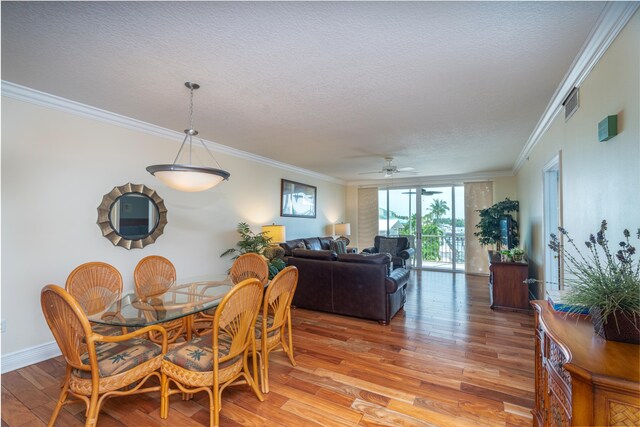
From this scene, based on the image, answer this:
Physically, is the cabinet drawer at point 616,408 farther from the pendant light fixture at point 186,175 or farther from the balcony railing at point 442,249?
the balcony railing at point 442,249

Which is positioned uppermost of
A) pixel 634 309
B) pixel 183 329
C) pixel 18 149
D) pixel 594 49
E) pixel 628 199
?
pixel 594 49

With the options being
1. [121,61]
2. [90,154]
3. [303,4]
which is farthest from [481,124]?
[90,154]

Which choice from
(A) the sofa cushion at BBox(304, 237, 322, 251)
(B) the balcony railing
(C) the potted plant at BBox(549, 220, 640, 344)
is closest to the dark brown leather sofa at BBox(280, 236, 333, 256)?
(A) the sofa cushion at BBox(304, 237, 322, 251)

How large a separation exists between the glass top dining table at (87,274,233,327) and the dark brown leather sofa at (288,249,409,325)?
1.56 m

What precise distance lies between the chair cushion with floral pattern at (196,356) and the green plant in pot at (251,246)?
233 centimetres

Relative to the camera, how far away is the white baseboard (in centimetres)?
254

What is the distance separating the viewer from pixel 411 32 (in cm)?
179

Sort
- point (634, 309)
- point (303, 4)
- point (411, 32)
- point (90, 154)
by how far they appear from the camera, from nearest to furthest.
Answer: point (634, 309) < point (303, 4) < point (411, 32) < point (90, 154)

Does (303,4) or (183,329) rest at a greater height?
(303,4)

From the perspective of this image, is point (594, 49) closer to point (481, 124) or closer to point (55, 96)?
point (481, 124)

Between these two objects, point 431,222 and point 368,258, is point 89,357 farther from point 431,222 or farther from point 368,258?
point 431,222

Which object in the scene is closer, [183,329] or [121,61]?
[121,61]

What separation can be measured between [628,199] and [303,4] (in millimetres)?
2091

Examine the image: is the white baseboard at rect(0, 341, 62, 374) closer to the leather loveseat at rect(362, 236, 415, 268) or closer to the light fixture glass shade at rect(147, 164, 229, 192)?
the light fixture glass shade at rect(147, 164, 229, 192)
